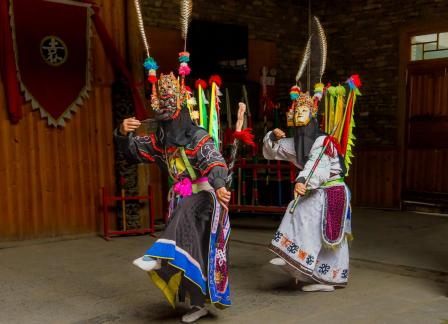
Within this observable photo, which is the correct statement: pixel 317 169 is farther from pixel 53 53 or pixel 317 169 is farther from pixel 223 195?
pixel 53 53

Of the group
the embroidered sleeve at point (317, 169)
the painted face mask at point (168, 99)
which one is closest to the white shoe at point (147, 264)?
the painted face mask at point (168, 99)

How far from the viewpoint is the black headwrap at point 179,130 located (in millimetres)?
3047

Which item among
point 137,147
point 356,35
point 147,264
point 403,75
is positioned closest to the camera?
point 147,264

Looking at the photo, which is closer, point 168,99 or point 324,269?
point 168,99

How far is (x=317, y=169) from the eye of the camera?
361 cm

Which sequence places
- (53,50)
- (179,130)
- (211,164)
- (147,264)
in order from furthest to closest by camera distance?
(53,50) < (179,130) < (211,164) < (147,264)

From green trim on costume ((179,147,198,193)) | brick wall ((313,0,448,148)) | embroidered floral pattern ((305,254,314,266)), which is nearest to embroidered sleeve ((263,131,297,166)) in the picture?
embroidered floral pattern ((305,254,314,266))

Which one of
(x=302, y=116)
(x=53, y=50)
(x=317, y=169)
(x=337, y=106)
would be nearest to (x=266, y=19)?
(x=53, y=50)

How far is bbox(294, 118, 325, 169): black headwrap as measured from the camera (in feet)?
12.2

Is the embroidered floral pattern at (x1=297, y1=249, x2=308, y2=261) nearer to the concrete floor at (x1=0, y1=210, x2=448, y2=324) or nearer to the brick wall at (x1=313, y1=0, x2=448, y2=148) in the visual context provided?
the concrete floor at (x1=0, y1=210, x2=448, y2=324)

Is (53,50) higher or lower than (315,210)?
higher

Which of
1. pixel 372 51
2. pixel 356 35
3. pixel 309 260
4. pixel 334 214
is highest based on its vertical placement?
pixel 356 35

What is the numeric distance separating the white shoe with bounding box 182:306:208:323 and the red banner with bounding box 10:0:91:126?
3.19 meters

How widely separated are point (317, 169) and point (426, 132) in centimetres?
439
